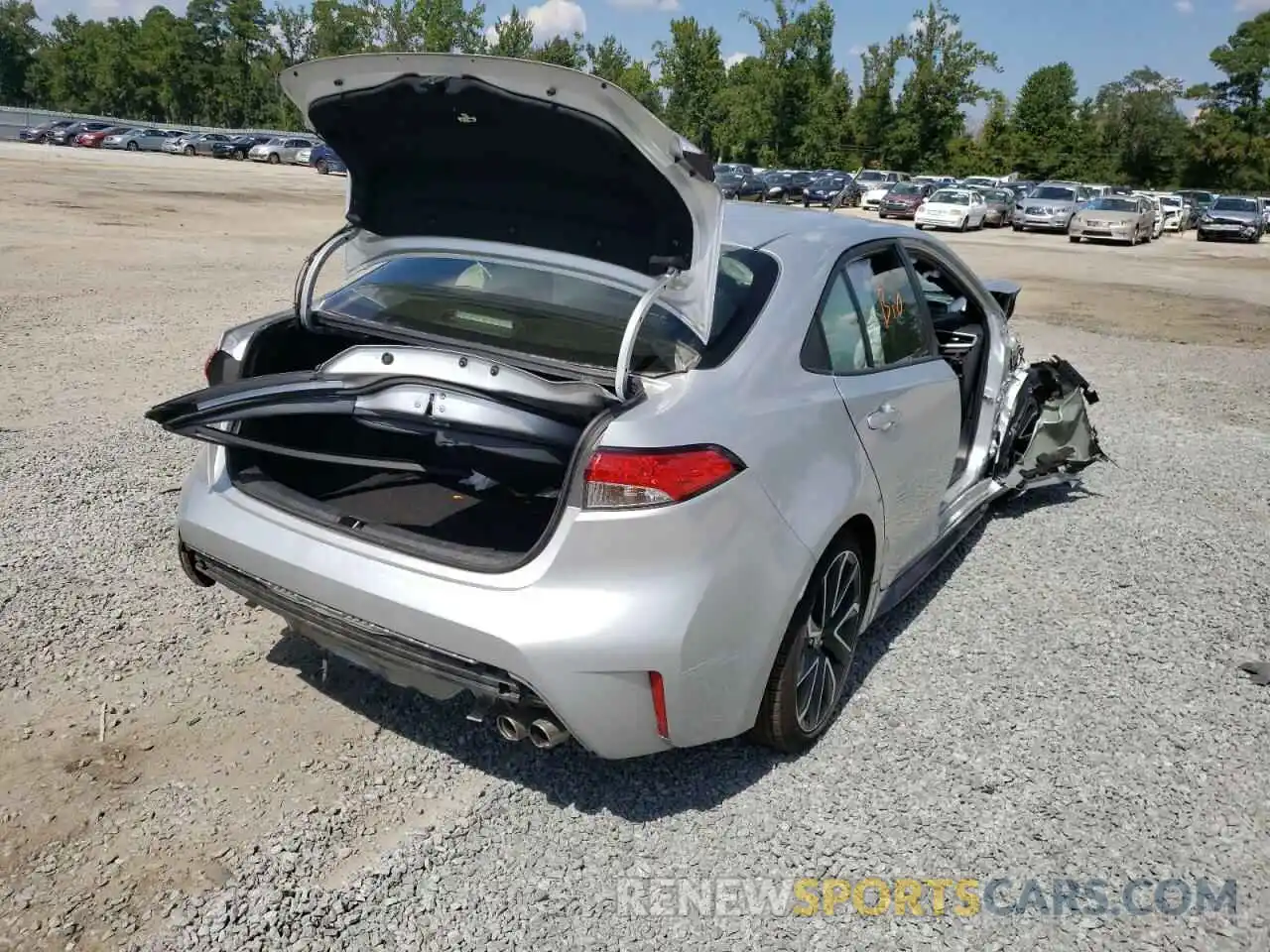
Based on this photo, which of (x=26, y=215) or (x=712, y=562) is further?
(x=26, y=215)

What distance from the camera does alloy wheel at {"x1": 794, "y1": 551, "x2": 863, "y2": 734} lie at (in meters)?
3.10

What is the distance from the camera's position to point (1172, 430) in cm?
778

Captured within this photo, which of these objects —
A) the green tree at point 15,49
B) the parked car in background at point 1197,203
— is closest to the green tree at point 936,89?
the parked car in background at point 1197,203

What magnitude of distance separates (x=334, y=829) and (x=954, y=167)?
7682cm

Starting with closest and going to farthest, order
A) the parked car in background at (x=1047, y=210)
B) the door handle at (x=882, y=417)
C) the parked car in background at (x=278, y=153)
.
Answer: the door handle at (x=882, y=417), the parked car in background at (x=1047, y=210), the parked car in background at (x=278, y=153)

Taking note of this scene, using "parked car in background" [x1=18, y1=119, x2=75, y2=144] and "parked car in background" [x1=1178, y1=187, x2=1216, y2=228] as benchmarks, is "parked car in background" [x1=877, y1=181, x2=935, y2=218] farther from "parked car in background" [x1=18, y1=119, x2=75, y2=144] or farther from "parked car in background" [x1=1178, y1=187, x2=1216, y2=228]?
"parked car in background" [x1=18, y1=119, x2=75, y2=144]

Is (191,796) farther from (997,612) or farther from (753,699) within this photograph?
(997,612)

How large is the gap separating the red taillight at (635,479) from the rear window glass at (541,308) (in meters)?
0.36

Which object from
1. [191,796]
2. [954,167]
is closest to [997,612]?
[191,796]

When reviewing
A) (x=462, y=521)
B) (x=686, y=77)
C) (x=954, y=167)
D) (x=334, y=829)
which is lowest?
(x=334, y=829)

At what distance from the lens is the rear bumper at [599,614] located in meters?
2.51

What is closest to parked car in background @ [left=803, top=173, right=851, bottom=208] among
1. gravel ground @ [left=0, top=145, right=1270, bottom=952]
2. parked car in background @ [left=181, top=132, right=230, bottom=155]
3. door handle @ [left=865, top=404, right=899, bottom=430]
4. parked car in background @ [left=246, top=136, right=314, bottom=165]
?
parked car in background @ [left=246, top=136, right=314, bottom=165]

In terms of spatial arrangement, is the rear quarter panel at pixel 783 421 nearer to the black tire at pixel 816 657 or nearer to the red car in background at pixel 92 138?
the black tire at pixel 816 657

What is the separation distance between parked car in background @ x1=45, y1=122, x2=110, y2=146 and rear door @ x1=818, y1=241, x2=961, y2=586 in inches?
2725
